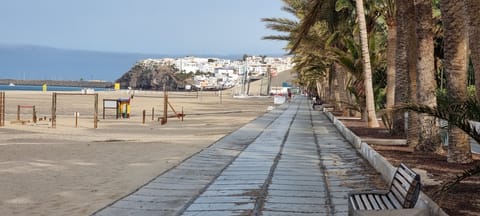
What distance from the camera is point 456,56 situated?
9.09m

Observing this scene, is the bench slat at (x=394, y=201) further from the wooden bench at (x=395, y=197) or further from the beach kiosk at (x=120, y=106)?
the beach kiosk at (x=120, y=106)

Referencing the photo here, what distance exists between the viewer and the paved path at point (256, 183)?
6.82 metres

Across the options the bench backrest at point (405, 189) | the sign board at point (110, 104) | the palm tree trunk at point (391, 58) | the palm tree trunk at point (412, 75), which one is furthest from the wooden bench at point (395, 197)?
the sign board at point (110, 104)

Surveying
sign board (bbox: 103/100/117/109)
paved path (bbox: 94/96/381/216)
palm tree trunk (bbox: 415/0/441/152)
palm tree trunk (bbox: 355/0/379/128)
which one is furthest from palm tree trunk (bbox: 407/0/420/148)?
sign board (bbox: 103/100/117/109)

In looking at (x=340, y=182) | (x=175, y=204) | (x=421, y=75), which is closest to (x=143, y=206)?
(x=175, y=204)

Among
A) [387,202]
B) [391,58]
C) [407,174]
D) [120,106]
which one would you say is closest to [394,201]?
[387,202]

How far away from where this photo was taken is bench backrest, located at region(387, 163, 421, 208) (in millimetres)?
4980

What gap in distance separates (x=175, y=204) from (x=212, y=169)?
3259mm

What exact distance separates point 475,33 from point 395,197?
329 centimetres

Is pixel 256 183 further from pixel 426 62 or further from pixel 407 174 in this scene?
pixel 426 62

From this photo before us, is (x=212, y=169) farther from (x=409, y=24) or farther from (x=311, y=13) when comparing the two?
(x=311, y=13)

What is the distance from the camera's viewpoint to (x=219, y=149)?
13883mm

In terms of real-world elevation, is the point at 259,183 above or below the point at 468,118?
below

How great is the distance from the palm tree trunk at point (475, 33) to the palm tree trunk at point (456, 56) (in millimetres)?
779
